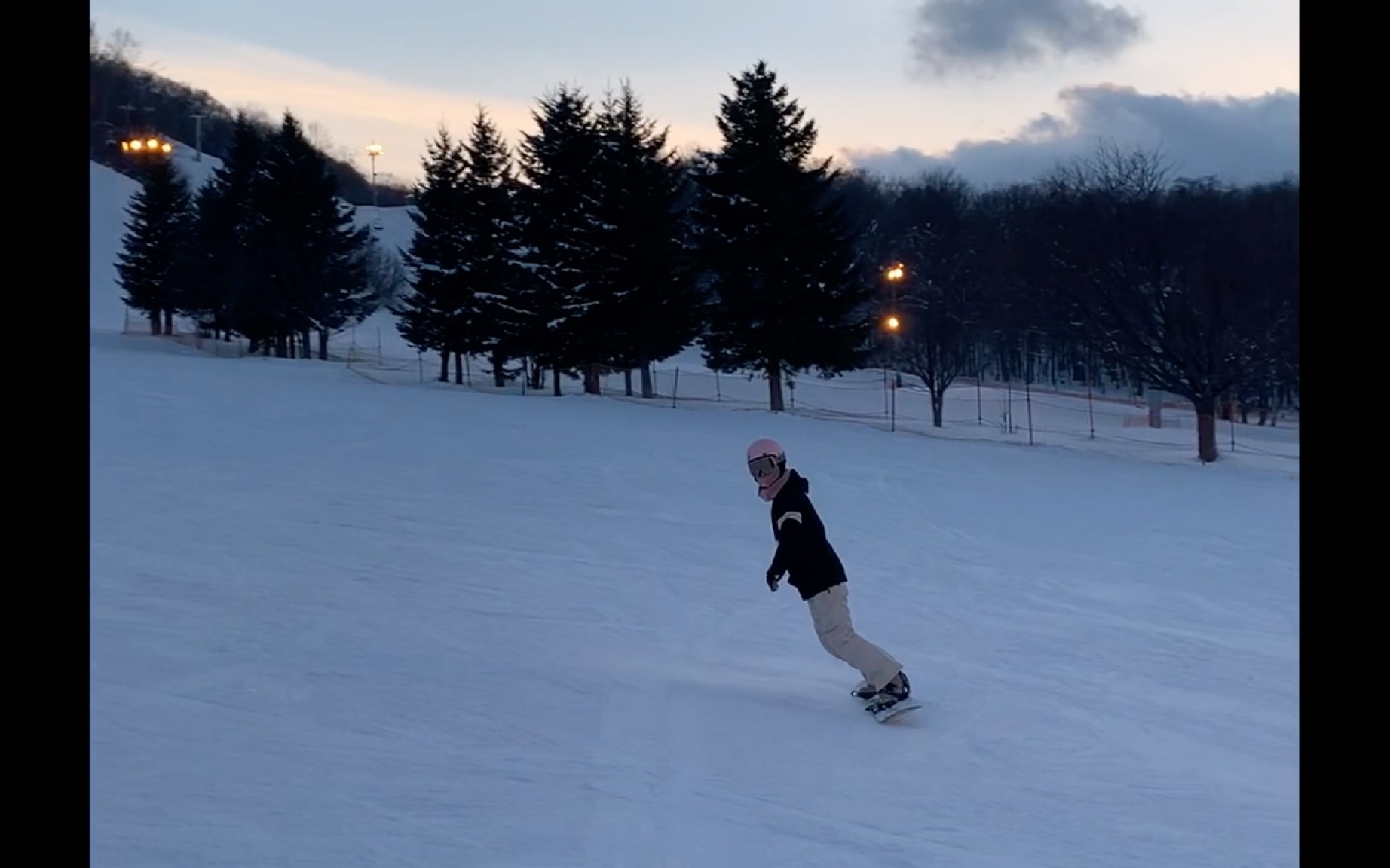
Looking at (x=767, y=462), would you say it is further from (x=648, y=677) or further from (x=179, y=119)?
(x=179, y=119)

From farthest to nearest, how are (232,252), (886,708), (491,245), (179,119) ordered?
(179,119), (232,252), (491,245), (886,708)

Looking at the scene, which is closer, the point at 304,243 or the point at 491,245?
the point at 491,245

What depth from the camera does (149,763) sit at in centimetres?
637

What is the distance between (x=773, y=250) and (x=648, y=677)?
29.2m

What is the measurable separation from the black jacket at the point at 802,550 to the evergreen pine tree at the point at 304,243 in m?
41.5

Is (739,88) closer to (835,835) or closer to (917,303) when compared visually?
(917,303)

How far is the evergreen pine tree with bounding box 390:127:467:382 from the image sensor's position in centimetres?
4259

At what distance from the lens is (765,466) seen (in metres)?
7.61

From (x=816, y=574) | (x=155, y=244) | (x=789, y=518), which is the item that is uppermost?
(x=155, y=244)

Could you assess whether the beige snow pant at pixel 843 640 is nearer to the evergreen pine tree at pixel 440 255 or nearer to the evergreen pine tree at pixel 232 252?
the evergreen pine tree at pixel 440 255

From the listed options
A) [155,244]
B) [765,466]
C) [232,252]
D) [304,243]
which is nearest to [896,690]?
[765,466]

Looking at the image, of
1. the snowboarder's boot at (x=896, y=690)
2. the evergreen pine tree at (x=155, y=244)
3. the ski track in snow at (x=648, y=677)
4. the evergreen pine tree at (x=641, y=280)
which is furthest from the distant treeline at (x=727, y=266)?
the snowboarder's boot at (x=896, y=690)

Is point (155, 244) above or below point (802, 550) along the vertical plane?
above

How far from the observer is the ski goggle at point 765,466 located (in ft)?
24.9
